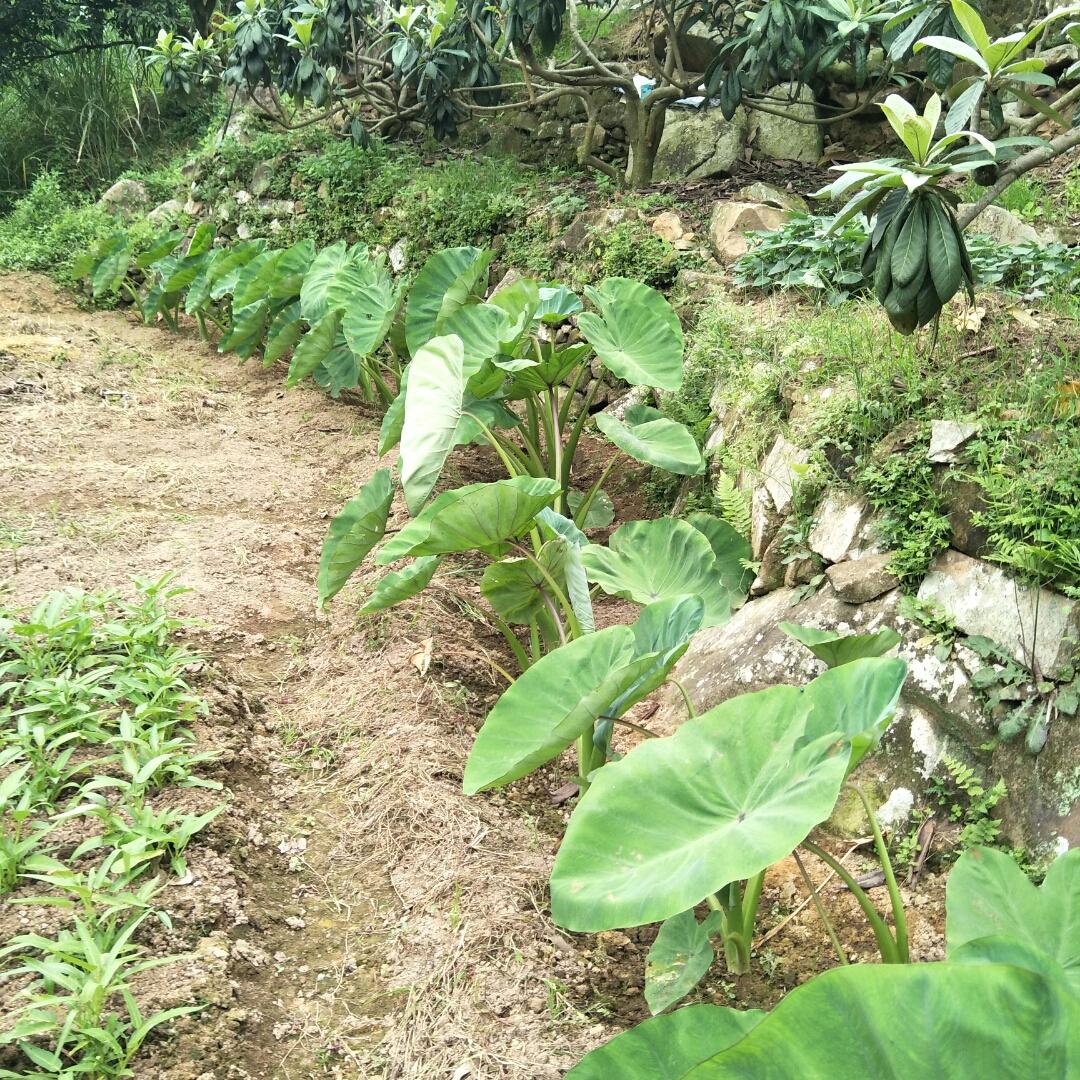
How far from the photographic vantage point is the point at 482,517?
6.90 feet

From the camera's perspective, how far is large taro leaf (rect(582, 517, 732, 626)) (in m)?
2.28

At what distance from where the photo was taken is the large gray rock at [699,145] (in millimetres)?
4965

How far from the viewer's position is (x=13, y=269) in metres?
7.17

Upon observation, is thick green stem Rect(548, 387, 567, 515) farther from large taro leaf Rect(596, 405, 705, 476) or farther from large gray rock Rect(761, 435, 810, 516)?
large gray rock Rect(761, 435, 810, 516)

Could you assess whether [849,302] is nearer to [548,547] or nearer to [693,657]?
[693,657]

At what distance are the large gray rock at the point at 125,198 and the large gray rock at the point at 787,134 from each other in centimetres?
533

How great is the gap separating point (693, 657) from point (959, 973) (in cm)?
203

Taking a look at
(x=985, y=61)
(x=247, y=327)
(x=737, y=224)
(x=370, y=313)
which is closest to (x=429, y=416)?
(x=985, y=61)

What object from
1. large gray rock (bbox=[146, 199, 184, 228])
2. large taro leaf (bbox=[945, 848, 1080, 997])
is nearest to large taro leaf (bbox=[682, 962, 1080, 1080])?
large taro leaf (bbox=[945, 848, 1080, 997])

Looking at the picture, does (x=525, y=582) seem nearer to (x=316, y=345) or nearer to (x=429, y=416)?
(x=429, y=416)

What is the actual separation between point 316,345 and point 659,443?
2319 mm

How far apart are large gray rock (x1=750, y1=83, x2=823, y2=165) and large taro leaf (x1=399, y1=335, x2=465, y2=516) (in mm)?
3252

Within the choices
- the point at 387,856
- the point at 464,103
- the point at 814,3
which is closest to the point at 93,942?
the point at 387,856

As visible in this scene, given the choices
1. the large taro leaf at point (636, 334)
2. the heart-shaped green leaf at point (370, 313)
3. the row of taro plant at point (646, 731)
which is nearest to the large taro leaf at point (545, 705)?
the row of taro plant at point (646, 731)
